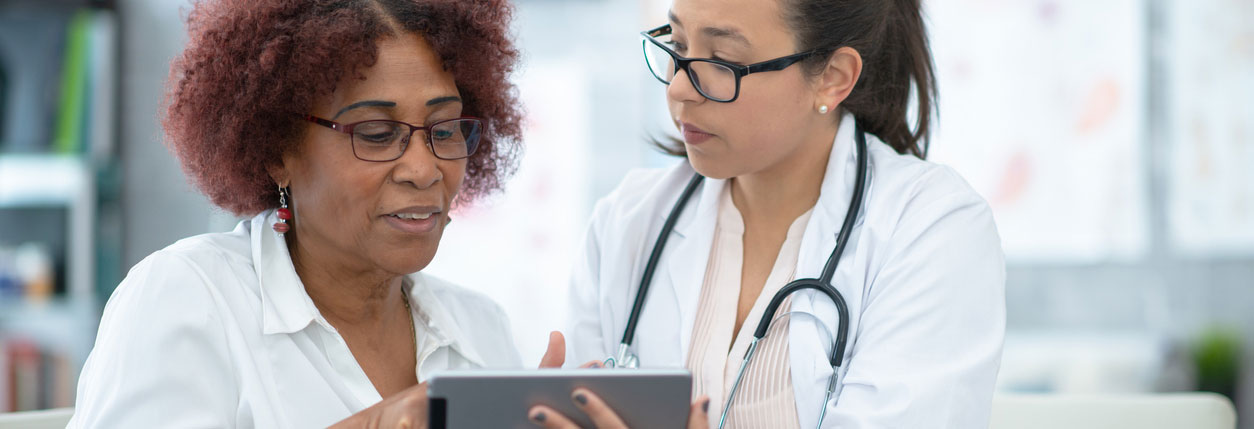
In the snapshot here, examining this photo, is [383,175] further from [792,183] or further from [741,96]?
[792,183]

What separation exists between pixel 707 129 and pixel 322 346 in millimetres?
687

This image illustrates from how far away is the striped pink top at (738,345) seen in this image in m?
1.58

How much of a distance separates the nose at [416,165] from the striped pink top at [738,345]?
1.75ft

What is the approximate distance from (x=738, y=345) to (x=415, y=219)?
0.56 m

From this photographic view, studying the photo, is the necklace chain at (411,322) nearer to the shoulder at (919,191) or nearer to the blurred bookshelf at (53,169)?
the shoulder at (919,191)

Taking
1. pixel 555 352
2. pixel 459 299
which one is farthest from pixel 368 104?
pixel 459 299

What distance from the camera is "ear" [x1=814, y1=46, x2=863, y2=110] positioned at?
5.41 feet

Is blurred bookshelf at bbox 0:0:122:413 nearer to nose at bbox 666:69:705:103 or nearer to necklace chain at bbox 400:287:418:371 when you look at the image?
necklace chain at bbox 400:287:418:371

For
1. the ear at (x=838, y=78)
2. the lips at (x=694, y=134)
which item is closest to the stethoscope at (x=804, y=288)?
the ear at (x=838, y=78)

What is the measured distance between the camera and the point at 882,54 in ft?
5.73

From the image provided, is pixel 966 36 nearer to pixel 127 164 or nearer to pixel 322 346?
pixel 322 346

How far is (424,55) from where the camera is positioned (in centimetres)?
151

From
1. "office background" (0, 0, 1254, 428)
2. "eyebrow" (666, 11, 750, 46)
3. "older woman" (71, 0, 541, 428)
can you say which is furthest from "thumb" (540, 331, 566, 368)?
"office background" (0, 0, 1254, 428)

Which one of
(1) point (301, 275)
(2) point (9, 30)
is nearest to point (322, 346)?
(1) point (301, 275)
